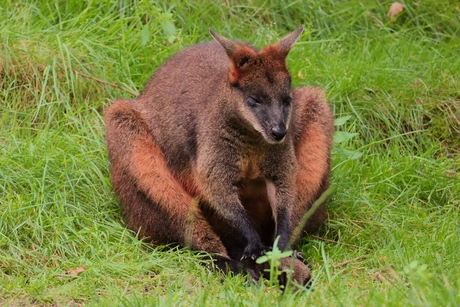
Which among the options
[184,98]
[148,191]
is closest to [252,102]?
[184,98]

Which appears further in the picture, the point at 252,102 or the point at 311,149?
the point at 311,149

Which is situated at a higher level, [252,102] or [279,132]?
[252,102]

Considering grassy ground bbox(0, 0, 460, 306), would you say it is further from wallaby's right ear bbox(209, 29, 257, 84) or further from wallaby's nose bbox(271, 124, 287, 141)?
wallaby's right ear bbox(209, 29, 257, 84)

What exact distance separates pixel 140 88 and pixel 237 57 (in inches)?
85.1

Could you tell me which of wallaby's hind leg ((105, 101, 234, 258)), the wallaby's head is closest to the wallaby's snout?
the wallaby's head

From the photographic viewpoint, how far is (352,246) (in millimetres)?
6484

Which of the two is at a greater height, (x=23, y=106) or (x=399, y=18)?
(x=23, y=106)

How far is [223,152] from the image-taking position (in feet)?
19.2

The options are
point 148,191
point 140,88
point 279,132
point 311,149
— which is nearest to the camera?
point 279,132

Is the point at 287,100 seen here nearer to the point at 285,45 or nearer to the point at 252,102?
the point at 252,102

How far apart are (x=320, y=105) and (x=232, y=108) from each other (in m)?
1.00

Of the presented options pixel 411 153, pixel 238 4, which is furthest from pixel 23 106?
pixel 411 153

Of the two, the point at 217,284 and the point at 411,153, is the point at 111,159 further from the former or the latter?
the point at 411,153

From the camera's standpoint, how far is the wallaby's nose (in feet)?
18.0
